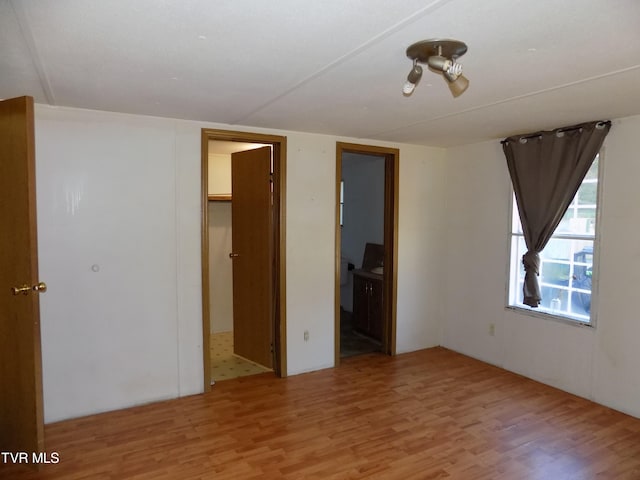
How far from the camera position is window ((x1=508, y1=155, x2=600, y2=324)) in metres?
3.41

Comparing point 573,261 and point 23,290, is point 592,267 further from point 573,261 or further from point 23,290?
point 23,290

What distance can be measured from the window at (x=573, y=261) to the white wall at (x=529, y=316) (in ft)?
0.35

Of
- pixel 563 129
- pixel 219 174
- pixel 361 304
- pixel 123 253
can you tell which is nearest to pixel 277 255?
pixel 123 253

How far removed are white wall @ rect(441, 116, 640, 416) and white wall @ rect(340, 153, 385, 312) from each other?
44.5 inches

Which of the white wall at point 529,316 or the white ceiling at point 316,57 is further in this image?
the white wall at point 529,316

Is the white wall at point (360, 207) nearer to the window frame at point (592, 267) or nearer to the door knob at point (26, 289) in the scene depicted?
the window frame at point (592, 267)

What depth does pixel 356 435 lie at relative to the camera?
2.81 meters

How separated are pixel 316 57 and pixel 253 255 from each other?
2.40 metres

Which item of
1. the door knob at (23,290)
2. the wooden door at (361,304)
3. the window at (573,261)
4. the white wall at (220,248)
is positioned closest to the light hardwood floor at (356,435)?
the window at (573,261)

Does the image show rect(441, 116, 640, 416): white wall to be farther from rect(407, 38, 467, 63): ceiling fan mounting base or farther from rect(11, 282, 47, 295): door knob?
rect(11, 282, 47, 295): door knob

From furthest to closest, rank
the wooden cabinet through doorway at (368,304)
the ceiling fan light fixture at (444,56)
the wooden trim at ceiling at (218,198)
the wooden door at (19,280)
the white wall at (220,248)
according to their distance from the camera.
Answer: the white wall at (220,248)
the wooden trim at ceiling at (218,198)
the wooden cabinet through doorway at (368,304)
the wooden door at (19,280)
the ceiling fan light fixture at (444,56)

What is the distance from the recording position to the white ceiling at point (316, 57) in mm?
1553

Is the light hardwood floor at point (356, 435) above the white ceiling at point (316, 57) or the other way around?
the other way around

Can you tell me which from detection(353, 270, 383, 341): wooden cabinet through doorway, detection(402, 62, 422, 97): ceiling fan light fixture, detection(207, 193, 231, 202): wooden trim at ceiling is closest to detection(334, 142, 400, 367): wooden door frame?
detection(353, 270, 383, 341): wooden cabinet through doorway
